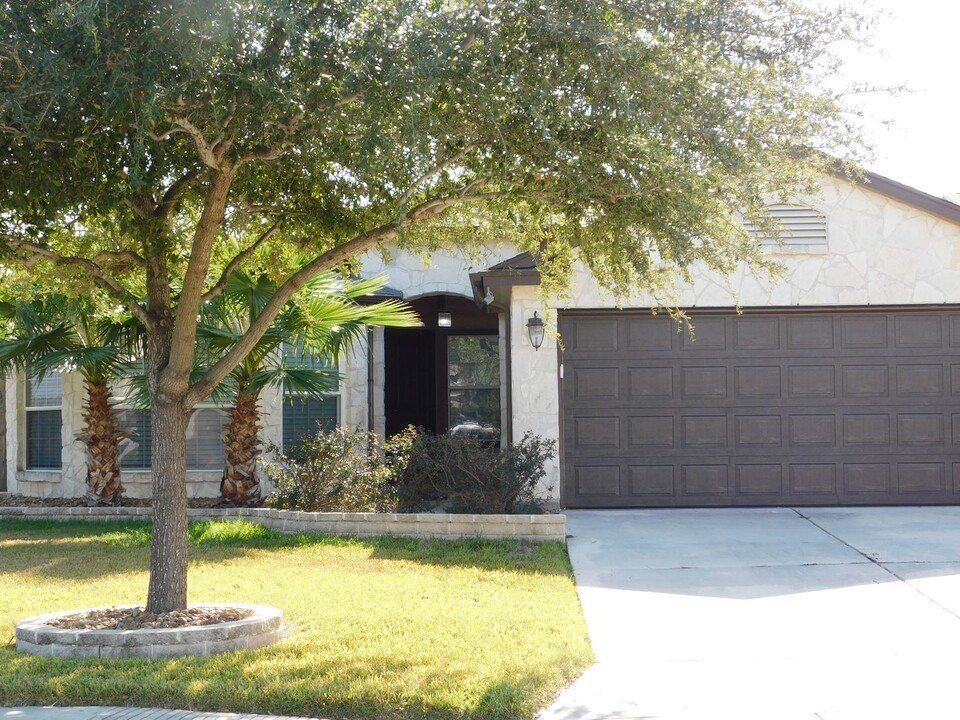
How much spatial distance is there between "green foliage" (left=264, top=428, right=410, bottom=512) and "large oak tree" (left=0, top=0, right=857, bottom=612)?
4.95m

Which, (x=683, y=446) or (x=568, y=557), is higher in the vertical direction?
(x=683, y=446)

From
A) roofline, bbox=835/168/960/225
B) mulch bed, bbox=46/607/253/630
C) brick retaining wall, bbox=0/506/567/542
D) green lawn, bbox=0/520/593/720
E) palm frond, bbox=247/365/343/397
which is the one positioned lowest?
green lawn, bbox=0/520/593/720

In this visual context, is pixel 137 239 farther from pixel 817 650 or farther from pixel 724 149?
pixel 817 650

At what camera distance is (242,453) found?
1341 centimetres

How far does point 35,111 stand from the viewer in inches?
259

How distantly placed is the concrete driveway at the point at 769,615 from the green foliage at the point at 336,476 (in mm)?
2276

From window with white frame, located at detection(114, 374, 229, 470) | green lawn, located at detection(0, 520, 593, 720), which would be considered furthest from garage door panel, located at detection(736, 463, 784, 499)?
window with white frame, located at detection(114, 374, 229, 470)

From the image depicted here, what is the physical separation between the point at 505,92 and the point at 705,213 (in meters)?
1.50

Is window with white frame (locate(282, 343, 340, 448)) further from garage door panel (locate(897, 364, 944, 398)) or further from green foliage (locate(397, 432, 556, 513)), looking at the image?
garage door panel (locate(897, 364, 944, 398))

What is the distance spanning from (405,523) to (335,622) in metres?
4.05

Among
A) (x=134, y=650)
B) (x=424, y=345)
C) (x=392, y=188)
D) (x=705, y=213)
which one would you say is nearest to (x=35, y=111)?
(x=392, y=188)

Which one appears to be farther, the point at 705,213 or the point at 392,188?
the point at 392,188

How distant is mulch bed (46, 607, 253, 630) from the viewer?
7039mm

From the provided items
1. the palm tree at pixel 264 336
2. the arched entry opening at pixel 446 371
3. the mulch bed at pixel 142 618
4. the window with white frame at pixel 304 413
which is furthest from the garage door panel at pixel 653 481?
the mulch bed at pixel 142 618
